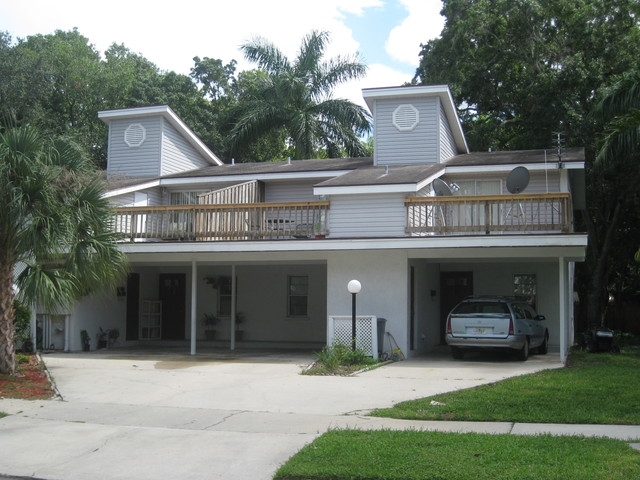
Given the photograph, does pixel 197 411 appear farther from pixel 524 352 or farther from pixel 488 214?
pixel 488 214

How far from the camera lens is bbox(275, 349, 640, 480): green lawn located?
7105 millimetres

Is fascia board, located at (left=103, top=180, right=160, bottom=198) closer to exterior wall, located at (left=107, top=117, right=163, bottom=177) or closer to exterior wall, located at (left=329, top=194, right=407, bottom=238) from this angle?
exterior wall, located at (left=107, top=117, right=163, bottom=177)

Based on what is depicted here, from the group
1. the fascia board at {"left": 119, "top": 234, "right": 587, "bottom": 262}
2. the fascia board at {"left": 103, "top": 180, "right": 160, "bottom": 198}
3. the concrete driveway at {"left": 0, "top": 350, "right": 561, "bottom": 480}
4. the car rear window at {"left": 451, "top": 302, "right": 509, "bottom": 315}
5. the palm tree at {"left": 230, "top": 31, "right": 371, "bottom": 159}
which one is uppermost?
the palm tree at {"left": 230, "top": 31, "right": 371, "bottom": 159}

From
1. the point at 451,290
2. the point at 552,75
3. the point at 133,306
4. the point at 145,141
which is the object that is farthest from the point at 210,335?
the point at 552,75

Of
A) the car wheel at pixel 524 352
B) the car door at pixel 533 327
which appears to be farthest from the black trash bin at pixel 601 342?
the car wheel at pixel 524 352

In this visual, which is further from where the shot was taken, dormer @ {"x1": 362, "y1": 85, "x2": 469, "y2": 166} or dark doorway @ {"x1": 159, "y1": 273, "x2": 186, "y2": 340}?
dark doorway @ {"x1": 159, "y1": 273, "x2": 186, "y2": 340}

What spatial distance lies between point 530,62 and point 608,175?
6272 mm

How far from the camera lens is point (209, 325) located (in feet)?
78.1

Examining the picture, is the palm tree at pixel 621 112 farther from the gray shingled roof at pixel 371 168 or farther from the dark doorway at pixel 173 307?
the dark doorway at pixel 173 307

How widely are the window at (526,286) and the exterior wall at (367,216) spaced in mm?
5569

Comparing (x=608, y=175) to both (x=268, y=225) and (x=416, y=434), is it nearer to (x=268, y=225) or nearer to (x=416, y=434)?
(x=268, y=225)

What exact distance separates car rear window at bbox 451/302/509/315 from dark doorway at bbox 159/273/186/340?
10.7 metres

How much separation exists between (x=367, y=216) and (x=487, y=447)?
10.7 metres

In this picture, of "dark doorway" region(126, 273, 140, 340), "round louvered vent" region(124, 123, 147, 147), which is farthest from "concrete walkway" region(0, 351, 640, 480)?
"round louvered vent" region(124, 123, 147, 147)
